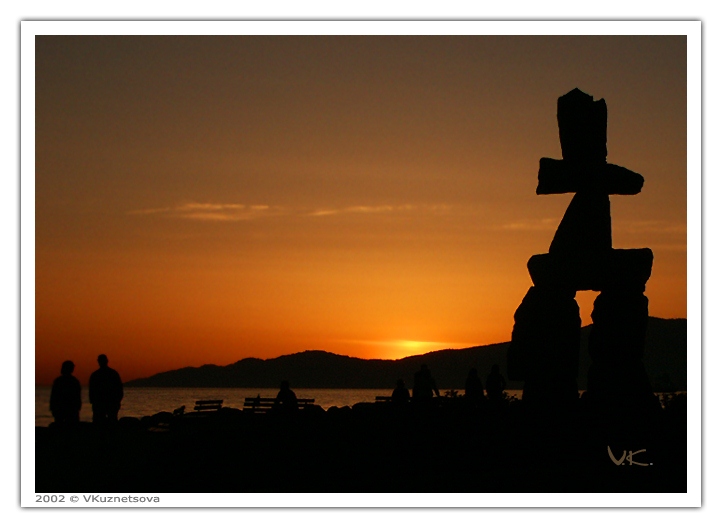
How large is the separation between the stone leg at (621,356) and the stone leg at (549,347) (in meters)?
0.49

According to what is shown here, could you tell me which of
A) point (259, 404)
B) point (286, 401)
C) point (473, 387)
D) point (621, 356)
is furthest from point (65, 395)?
point (259, 404)

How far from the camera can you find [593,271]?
18875mm

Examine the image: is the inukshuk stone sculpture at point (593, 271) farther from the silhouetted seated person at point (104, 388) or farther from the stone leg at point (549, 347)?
the silhouetted seated person at point (104, 388)

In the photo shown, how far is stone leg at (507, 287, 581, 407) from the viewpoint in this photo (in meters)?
19.3

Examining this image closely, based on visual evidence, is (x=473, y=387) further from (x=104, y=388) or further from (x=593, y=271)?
(x=104, y=388)

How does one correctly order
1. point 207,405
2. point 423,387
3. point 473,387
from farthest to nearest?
point 207,405, point 423,387, point 473,387

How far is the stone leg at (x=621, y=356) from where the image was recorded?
18.7 m

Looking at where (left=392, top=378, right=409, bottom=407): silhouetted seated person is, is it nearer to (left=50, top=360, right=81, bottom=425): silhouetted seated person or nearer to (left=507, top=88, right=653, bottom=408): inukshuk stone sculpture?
(left=507, top=88, right=653, bottom=408): inukshuk stone sculpture

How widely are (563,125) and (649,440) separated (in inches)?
224

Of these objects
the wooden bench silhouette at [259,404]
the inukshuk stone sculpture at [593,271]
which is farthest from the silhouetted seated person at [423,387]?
the inukshuk stone sculpture at [593,271]

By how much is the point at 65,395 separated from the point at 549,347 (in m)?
8.51

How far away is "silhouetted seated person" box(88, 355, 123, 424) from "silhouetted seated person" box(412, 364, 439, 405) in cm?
873
